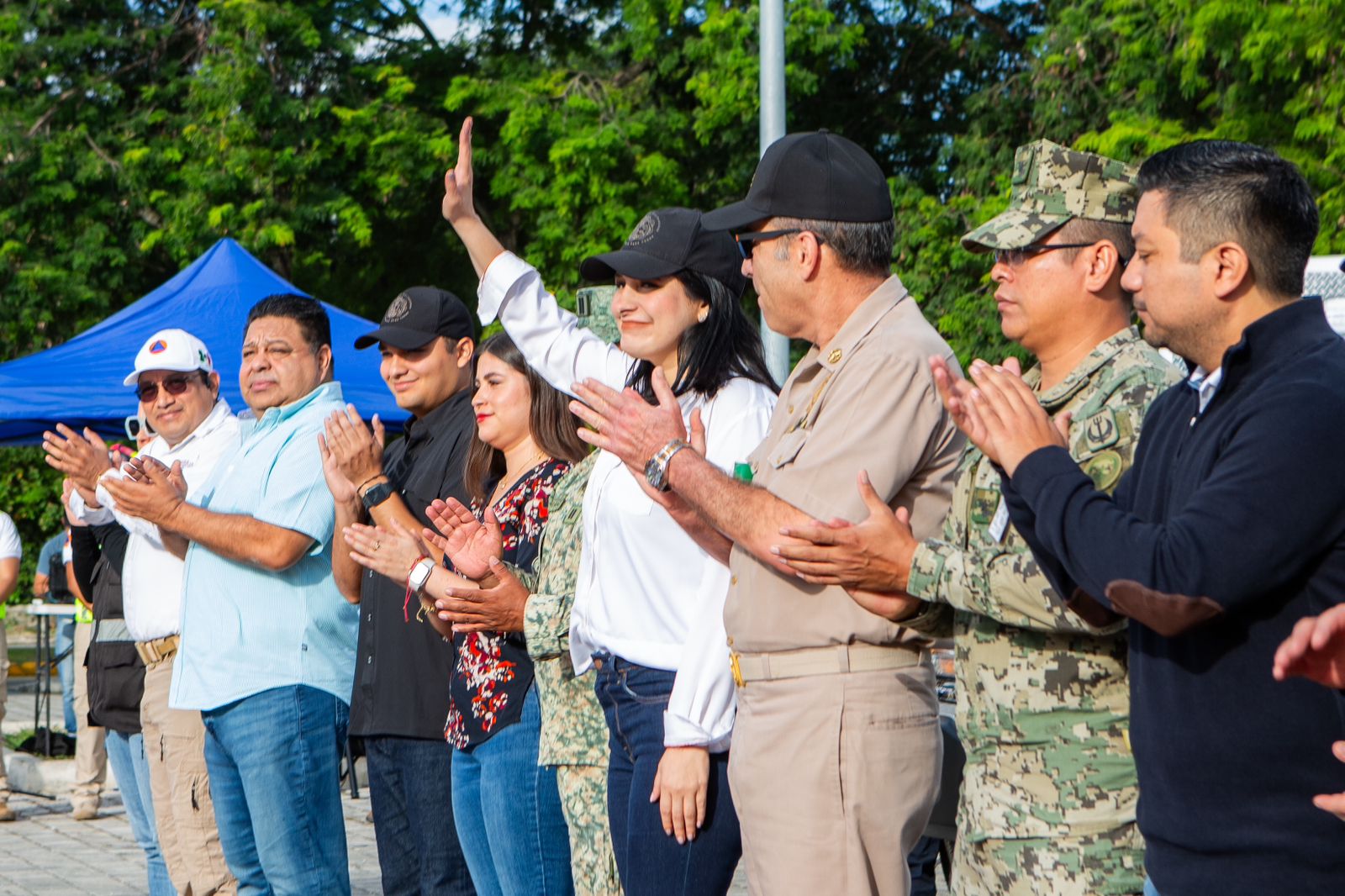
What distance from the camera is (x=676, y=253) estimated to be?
378 centimetres

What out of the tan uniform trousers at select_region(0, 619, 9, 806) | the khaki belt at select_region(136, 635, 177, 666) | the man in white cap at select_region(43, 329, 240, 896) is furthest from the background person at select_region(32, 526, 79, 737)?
the khaki belt at select_region(136, 635, 177, 666)

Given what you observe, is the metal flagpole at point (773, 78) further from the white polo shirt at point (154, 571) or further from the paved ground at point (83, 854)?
the white polo shirt at point (154, 571)

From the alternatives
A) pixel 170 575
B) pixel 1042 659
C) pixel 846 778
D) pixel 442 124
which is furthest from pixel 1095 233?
pixel 442 124

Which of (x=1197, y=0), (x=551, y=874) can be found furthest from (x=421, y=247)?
(x=551, y=874)

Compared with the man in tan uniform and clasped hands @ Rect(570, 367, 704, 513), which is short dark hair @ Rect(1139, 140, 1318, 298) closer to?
the man in tan uniform

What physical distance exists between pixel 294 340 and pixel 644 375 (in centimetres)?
189

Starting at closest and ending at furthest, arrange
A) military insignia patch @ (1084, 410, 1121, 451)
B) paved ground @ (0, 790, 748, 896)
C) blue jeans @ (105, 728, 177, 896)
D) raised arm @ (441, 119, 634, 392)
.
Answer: military insignia patch @ (1084, 410, 1121, 451) → raised arm @ (441, 119, 634, 392) → blue jeans @ (105, 728, 177, 896) → paved ground @ (0, 790, 748, 896)

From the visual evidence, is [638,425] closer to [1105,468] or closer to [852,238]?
[852,238]

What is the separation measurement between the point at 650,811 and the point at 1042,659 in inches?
41.5

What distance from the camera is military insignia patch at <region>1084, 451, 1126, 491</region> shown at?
2631mm

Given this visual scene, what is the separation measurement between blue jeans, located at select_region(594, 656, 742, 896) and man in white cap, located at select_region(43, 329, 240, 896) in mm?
2227

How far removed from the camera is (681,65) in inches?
735

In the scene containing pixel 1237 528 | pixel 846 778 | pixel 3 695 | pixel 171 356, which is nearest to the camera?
pixel 1237 528

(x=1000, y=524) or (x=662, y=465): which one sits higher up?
(x=662, y=465)
